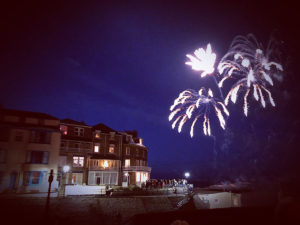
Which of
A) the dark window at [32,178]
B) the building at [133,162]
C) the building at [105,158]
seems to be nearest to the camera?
the dark window at [32,178]

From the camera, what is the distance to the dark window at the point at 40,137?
109ft

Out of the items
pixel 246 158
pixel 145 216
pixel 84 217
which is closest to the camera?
pixel 145 216

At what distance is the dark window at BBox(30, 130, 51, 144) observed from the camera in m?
33.4

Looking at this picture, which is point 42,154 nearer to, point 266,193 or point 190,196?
point 190,196

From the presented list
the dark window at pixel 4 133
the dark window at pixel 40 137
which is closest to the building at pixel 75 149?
the dark window at pixel 40 137

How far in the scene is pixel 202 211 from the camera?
411 inches

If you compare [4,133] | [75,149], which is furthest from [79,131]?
[4,133]

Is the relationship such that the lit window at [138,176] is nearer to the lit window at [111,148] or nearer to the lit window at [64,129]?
the lit window at [111,148]

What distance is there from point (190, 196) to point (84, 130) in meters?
22.9

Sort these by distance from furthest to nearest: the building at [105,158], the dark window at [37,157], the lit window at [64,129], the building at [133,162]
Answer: the building at [133,162] → the building at [105,158] → the lit window at [64,129] → the dark window at [37,157]

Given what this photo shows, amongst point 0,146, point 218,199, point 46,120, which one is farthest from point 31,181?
point 218,199

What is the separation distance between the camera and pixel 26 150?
32.6 m

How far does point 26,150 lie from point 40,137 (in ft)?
7.89

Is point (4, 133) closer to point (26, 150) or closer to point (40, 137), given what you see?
point (26, 150)
